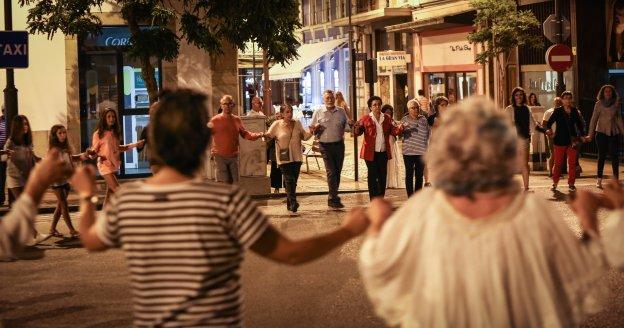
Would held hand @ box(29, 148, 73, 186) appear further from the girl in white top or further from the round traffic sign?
the round traffic sign

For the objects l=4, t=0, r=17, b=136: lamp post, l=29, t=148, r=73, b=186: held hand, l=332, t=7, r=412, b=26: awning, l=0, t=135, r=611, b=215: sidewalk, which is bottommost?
l=0, t=135, r=611, b=215: sidewalk

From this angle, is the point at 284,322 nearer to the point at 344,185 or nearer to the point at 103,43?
the point at 344,185

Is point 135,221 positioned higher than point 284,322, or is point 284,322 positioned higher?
point 135,221

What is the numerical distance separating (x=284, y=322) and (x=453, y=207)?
463 centimetres

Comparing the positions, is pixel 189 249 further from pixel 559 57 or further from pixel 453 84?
pixel 453 84

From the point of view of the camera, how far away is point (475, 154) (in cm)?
329

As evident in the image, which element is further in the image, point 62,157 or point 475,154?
point 62,157

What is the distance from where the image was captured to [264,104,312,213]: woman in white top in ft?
50.3

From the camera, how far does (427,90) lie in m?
39.8

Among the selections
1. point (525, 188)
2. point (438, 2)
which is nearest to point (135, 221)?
point (525, 188)

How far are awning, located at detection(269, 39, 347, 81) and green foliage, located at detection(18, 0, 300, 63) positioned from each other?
909 inches

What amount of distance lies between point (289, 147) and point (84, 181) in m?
11.3

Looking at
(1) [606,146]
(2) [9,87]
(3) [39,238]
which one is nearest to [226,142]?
(3) [39,238]

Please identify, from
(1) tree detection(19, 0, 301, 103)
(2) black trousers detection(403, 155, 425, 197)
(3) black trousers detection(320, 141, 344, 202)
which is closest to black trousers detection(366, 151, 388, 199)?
(2) black trousers detection(403, 155, 425, 197)
